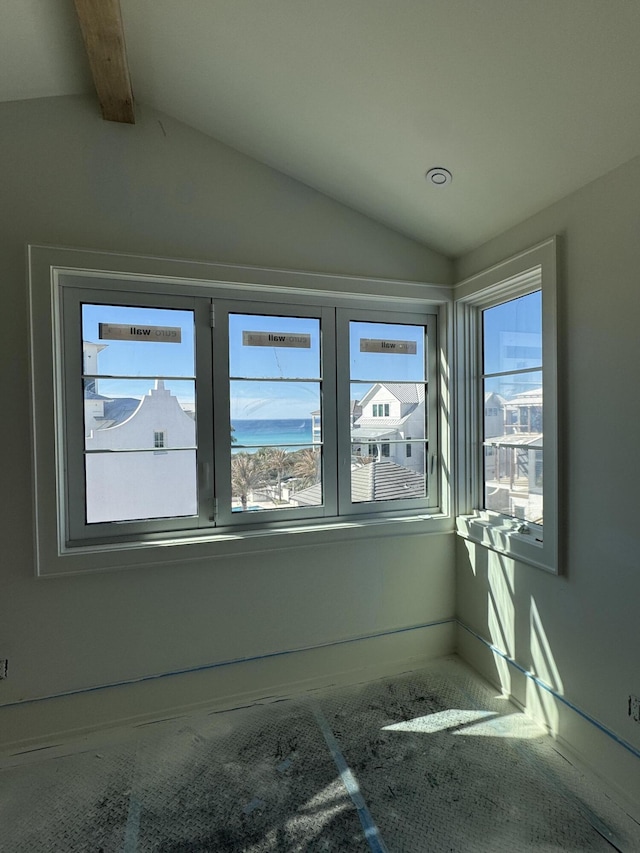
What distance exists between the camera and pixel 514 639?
2.29 metres

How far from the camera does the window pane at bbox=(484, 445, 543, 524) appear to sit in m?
2.21

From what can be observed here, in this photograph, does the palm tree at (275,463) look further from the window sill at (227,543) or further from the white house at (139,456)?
the white house at (139,456)

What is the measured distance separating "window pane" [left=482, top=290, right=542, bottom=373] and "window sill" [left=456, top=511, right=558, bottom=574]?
0.84m

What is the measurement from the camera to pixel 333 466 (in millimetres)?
2588

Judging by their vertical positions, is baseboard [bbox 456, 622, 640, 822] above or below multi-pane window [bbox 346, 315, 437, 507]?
below

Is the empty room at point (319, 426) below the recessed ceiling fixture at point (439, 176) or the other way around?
below

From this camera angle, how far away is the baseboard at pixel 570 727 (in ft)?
5.52

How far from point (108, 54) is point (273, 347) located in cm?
137

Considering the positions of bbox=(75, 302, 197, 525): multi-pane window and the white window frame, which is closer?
the white window frame

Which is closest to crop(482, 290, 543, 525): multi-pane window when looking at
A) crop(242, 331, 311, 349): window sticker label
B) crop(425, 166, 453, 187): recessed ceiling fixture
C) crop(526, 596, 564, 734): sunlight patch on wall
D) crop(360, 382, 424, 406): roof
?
crop(360, 382, 424, 406): roof

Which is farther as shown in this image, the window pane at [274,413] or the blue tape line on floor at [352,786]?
the window pane at [274,413]

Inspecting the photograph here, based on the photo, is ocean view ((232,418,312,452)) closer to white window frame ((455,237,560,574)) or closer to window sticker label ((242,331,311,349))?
window sticker label ((242,331,311,349))

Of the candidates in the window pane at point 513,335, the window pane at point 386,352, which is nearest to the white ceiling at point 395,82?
the window pane at point 513,335

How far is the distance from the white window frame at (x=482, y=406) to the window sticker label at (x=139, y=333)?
164 centimetres
